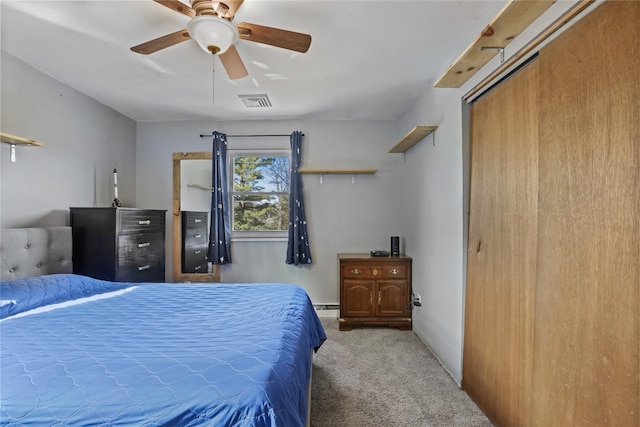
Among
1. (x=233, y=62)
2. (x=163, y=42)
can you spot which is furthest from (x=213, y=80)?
(x=163, y=42)

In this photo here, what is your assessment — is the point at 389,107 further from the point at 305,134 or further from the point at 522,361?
the point at 522,361

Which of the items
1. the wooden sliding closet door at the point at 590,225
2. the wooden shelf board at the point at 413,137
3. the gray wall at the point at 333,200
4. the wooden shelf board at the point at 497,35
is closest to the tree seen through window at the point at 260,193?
the gray wall at the point at 333,200

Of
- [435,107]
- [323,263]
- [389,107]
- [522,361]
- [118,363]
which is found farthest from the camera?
[323,263]

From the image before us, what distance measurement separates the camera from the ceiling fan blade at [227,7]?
1.51m

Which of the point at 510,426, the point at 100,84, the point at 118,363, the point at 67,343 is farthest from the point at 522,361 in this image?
the point at 100,84

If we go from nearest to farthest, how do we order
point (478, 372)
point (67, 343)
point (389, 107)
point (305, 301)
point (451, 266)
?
point (67, 343), point (478, 372), point (305, 301), point (451, 266), point (389, 107)

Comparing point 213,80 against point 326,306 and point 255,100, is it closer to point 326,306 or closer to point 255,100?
point 255,100

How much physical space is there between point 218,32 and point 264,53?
72 cm

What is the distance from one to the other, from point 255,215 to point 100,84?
6.80 feet

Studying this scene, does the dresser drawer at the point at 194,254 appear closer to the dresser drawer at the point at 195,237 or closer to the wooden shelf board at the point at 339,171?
the dresser drawer at the point at 195,237

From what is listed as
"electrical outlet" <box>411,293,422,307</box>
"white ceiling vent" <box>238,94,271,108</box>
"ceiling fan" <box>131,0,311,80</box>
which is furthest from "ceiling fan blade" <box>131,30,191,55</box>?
"electrical outlet" <box>411,293,422,307</box>

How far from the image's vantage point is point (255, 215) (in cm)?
394

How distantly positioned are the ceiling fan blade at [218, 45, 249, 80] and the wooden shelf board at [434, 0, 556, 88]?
1.37 m

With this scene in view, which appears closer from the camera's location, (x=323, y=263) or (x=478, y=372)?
(x=478, y=372)
